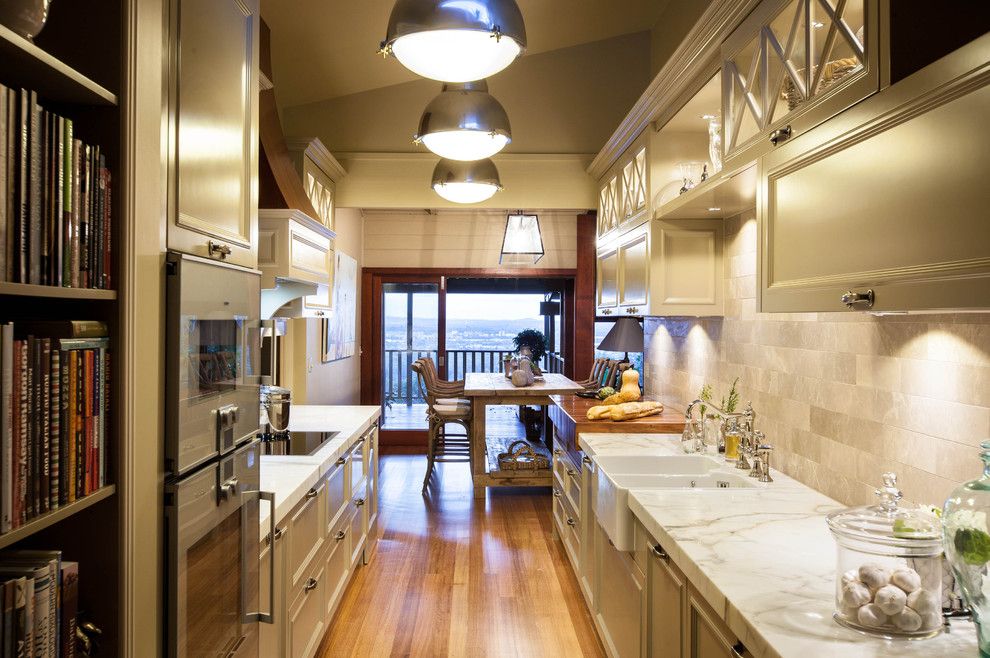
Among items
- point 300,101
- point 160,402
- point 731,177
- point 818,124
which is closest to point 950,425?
point 818,124

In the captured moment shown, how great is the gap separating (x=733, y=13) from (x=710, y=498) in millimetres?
1620

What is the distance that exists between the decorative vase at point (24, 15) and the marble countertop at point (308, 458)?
1.45m

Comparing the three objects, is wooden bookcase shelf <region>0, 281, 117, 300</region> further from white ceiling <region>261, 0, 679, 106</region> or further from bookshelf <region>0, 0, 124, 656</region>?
white ceiling <region>261, 0, 679, 106</region>

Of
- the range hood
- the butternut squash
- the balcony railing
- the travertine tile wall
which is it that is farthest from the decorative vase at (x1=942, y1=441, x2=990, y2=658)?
the balcony railing

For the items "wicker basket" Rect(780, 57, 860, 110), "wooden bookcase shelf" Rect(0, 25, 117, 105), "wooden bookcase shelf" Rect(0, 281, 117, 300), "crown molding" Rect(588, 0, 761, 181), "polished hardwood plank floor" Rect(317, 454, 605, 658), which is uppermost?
"crown molding" Rect(588, 0, 761, 181)

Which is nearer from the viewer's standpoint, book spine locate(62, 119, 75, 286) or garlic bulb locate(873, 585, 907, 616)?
book spine locate(62, 119, 75, 286)

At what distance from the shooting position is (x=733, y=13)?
2338mm

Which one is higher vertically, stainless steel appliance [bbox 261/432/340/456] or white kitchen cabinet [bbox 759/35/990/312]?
white kitchen cabinet [bbox 759/35/990/312]

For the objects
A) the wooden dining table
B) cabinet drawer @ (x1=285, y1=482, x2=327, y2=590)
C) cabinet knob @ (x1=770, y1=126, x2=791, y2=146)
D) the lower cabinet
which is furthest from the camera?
the wooden dining table

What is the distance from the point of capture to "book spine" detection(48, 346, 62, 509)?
111 centimetres

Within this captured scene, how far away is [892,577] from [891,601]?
0.06 m

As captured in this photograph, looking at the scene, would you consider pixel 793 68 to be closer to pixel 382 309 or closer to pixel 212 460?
pixel 212 460

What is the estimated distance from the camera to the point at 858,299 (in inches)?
57.8

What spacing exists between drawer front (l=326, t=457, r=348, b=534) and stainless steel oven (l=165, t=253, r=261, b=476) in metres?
1.25
